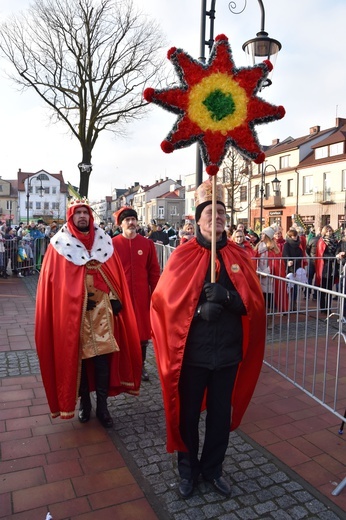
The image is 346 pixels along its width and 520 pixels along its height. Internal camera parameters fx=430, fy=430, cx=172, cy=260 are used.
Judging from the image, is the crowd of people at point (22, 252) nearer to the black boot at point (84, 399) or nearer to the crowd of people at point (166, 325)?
the crowd of people at point (166, 325)

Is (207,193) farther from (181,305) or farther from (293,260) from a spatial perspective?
(293,260)

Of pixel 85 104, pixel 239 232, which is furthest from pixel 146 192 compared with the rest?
pixel 239 232

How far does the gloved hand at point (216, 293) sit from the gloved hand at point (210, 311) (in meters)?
0.03

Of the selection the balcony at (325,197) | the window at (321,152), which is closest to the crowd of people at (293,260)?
the balcony at (325,197)

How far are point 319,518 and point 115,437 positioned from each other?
1703mm

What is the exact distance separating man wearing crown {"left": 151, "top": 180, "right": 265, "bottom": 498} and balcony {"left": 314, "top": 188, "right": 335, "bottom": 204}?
36.1 meters

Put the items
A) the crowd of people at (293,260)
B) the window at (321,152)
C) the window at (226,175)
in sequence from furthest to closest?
the window at (321,152)
the window at (226,175)
the crowd of people at (293,260)

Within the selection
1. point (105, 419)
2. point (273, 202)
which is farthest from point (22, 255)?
point (273, 202)

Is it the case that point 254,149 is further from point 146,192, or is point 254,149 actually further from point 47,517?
point 146,192

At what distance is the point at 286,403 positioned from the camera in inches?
171

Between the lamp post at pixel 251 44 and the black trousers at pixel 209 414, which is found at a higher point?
the lamp post at pixel 251 44

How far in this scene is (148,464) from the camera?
3.21m

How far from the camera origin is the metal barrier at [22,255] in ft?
44.1

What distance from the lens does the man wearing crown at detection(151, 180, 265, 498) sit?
278 cm
